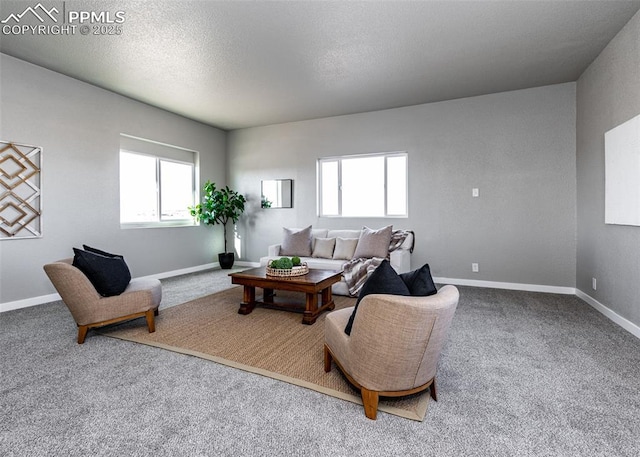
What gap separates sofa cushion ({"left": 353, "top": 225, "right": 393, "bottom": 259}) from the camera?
4.30 meters

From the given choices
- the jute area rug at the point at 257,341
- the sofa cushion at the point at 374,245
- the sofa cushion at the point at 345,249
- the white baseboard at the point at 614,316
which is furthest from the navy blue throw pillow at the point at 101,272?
the white baseboard at the point at 614,316

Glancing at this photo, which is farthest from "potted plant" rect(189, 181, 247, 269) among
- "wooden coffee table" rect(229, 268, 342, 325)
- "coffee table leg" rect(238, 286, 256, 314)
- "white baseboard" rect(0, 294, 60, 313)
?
"coffee table leg" rect(238, 286, 256, 314)

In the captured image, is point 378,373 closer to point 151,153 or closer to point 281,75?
point 281,75

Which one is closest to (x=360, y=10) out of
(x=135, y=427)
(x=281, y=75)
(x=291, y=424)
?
(x=281, y=75)

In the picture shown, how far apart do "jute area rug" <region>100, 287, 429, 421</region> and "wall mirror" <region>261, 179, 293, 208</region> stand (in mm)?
2736

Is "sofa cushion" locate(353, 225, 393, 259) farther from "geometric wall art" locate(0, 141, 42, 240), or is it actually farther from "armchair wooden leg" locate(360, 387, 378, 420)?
"geometric wall art" locate(0, 141, 42, 240)

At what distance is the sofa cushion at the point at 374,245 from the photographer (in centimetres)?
430

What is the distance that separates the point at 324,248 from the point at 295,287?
173cm

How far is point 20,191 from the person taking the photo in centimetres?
359

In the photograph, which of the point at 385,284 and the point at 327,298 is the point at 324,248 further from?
the point at 385,284

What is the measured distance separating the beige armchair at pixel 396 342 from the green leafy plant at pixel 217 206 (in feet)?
15.7

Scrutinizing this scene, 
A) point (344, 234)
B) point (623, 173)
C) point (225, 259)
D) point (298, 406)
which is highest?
point (623, 173)
